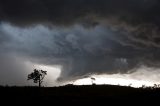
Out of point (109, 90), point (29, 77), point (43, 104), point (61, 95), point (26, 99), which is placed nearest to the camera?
point (43, 104)

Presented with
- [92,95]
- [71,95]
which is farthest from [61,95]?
[92,95]

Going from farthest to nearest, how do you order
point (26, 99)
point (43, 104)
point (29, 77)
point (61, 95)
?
point (29, 77) < point (61, 95) < point (26, 99) < point (43, 104)

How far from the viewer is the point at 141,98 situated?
30.0 meters

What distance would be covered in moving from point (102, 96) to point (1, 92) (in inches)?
420

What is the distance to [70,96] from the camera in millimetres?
31406

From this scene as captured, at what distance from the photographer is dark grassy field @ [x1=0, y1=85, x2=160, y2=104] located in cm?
2898

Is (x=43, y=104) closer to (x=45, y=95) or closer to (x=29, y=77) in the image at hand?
(x=45, y=95)

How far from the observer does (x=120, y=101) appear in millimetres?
28984

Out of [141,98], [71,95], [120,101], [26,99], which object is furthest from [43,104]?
[141,98]

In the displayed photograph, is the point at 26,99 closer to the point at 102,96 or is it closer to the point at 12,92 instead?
the point at 12,92

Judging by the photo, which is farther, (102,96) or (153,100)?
(102,96)

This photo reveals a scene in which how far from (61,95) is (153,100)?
362 inches

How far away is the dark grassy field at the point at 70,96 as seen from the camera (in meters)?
29.0

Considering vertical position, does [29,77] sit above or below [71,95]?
above
